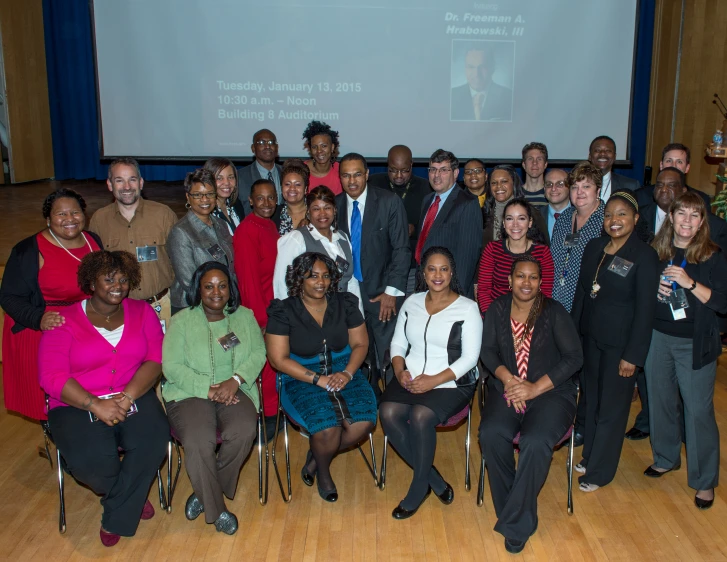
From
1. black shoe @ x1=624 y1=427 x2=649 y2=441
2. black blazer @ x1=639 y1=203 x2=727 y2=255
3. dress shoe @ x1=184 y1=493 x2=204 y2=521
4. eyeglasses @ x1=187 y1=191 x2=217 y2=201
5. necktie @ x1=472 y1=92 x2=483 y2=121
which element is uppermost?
necktie @ x1=472 y1=92 x2=483 y2=121

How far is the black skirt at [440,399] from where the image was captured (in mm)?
3473

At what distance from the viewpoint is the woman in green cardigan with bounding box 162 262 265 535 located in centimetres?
331

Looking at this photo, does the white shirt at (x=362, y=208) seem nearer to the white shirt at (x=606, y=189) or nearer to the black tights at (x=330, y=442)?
the black tights at (x=330, y=442)

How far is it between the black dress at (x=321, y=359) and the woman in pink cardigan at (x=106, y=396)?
26.7 inches

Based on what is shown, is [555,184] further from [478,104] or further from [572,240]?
[478,104]

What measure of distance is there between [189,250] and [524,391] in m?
1.95

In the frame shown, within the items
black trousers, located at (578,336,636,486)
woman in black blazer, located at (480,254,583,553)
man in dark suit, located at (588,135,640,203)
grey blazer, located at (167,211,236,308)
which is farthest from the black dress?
man in dark suit, located at (588,135,640,203)

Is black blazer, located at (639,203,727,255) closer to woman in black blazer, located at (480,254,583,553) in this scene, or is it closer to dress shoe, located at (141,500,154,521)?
woman in black blazer, located at (480,254,583,553)

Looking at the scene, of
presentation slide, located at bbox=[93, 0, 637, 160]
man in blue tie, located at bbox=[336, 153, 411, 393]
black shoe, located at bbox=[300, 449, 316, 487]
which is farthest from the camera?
presentation slide, located at bbox=[93, 0, 637, 160]

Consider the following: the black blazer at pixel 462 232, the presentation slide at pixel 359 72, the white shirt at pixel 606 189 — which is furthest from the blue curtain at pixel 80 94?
the black blazer at pixel 462 232

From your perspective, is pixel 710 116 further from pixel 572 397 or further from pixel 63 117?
pixel 63 117

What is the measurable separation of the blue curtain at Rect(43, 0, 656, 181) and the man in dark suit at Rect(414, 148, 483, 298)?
376 cm

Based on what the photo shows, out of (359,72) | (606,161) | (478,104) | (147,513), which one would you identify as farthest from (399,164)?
(478,104)

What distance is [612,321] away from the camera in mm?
3404
